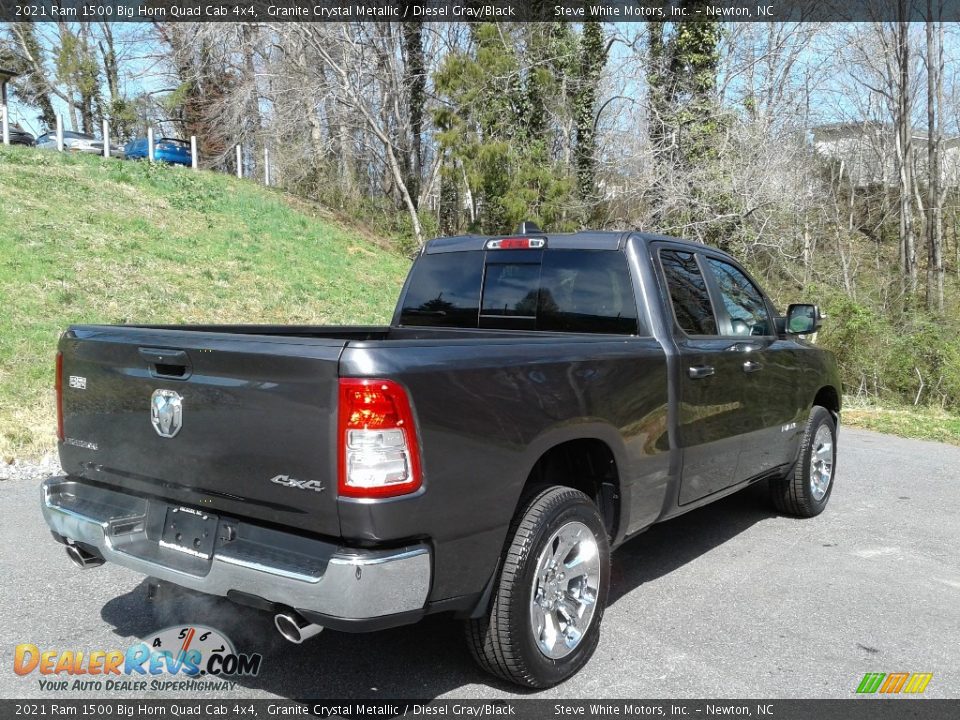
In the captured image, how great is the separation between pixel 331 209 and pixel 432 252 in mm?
23721

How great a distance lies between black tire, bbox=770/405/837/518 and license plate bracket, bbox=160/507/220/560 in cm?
429

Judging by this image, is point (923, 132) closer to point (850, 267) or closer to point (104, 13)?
point (850, 267)

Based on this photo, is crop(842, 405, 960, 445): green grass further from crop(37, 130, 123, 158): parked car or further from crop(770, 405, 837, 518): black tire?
crop(37, 130, 123, 158): parked car

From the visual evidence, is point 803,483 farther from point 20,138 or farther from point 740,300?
point 20,138

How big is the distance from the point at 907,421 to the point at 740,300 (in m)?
7.15

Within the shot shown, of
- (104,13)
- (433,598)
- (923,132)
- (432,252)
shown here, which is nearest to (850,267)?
(923,132)

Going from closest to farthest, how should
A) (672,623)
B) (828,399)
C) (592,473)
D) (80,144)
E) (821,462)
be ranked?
(592,473) → (672,623) → (821,462) → (828,399) → (80,144)

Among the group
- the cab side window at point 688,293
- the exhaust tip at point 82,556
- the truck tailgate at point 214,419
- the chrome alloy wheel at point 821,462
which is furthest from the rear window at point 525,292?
A: the chrome alloy wheel at point 821,462

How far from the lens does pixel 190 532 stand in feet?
9.88

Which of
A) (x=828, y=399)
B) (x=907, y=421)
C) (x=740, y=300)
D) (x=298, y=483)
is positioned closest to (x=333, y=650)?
(x=298, y=483)

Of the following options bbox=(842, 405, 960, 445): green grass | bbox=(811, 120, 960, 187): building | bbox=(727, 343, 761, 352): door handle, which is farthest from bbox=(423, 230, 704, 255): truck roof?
bbox=(811, 120, 960, 187): building

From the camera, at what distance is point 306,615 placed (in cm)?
268

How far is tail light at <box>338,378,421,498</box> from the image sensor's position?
2.62 meters

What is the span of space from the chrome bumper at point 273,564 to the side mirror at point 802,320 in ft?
12.2
